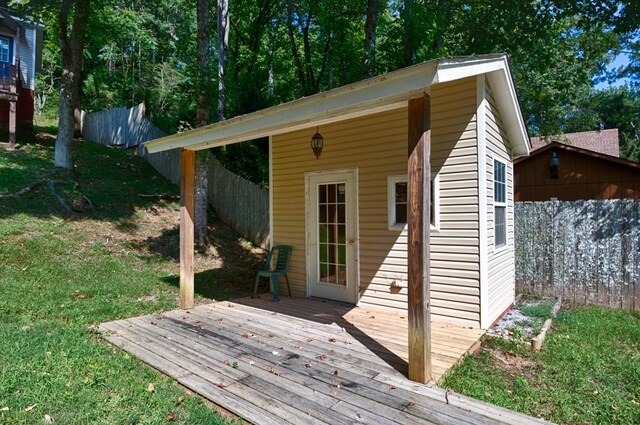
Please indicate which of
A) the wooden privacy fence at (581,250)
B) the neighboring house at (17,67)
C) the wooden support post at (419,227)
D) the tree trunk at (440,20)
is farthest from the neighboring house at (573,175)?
the neighboring house at (17,67)

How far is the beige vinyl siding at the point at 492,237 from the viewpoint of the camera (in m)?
4.71

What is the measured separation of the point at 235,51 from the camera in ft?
49.6

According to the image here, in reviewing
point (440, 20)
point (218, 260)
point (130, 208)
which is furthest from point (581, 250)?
point (130, 208)

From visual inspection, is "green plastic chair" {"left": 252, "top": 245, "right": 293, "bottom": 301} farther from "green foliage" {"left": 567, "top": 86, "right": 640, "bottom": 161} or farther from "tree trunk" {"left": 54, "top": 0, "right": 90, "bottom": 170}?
"green foliage" {"left": 567, "top": 86, "right": 640, "bottom": 161}

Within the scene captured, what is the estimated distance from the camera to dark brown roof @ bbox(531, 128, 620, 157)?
15523mm

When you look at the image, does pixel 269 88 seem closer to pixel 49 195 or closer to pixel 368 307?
pixel 49 195

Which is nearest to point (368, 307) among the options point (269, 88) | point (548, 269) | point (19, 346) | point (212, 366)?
point (212, 366)

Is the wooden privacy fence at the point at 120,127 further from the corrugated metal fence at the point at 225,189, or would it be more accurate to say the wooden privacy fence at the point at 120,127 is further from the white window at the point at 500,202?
the white window at the point at 500,202

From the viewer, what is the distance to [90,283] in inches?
239

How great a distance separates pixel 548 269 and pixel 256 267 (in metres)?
5.57

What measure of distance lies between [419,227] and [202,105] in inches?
243

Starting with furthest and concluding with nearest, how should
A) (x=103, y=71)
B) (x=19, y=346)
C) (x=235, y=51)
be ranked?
(x=103, y=71)
(x=235, y=51)
(x=19, y=346)

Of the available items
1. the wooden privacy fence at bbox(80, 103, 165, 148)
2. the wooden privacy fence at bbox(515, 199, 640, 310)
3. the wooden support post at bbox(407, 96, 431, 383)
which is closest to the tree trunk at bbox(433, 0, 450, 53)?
the wooden privacy fence at bbox(515, 199, 640, 310)

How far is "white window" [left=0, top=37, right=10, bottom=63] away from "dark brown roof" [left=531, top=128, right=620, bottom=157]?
20.0 m
